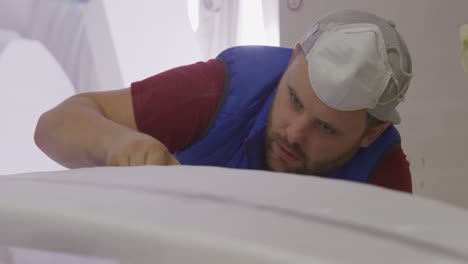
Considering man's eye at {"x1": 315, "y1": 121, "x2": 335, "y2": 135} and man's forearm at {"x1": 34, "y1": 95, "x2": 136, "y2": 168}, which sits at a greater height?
man's forearm at {"x1": 34, "y1": 95, "x2": 136, "y2": 168}

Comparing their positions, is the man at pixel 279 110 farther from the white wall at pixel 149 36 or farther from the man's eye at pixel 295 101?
the white wall at pixel 149 36

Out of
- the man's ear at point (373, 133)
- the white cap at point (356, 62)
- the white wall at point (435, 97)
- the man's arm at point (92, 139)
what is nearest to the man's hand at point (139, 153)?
the man's arm at point (92, 139)

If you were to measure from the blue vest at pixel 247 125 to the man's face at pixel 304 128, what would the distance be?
0.04 m

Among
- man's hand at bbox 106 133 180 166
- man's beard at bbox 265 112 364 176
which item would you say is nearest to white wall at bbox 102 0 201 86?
man's beard at bbox 265 112 364 176

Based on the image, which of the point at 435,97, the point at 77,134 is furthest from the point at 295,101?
the point at 435,97

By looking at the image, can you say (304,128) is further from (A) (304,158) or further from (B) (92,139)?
(B) (92,139)

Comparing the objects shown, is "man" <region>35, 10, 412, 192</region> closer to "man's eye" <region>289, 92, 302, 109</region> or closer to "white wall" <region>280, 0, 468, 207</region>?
"man's eye" <region>289, 92, 302, 109</region>

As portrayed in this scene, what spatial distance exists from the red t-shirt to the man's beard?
0.21 ft

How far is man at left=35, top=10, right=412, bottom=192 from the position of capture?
2.25ft

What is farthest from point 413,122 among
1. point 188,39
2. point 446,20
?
point 188,39

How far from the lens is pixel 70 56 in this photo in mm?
1066

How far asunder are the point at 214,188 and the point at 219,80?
570 millimetres

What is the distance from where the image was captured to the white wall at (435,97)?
1.44m

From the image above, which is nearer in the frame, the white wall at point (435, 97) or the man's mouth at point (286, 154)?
the man's mouth at point (286, 154)
